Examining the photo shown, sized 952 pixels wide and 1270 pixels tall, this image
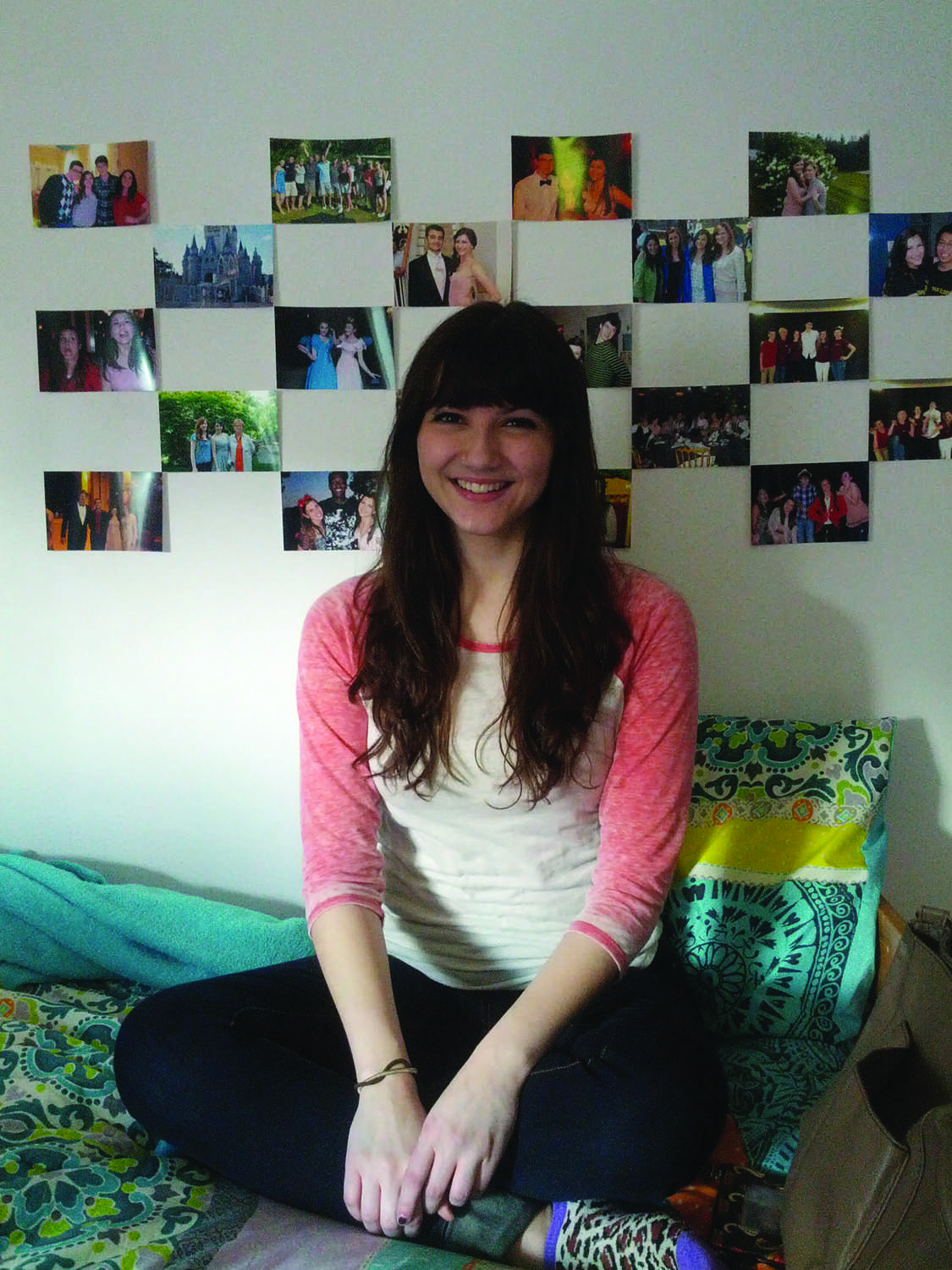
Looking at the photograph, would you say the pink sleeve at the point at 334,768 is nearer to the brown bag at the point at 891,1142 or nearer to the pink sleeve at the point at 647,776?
the pink sleeve at the point at 647,776

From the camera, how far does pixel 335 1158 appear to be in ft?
3.12

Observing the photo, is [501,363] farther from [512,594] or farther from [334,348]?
[334,348]

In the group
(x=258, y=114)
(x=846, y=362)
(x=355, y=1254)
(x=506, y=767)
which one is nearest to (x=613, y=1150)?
(x=355, y=1254)

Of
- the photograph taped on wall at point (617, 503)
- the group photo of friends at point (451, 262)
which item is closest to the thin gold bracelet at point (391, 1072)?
the photograph taped on wall at point (617, 503)

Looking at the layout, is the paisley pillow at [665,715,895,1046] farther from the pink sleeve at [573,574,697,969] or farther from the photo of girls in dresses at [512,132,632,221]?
the photo of girls in dresses at [512,132,632,221]

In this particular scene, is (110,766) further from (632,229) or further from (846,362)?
(846,362)

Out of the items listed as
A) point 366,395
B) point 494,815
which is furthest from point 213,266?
point 494,815

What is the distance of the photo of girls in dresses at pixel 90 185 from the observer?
1.49 m

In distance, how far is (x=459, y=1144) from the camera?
0.91 meters

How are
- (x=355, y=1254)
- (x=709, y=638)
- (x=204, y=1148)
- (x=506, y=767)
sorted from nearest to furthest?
(x=355, y=1254) < (x=204, y=1148) < (x=506, y=767) < (x=709, y=638)

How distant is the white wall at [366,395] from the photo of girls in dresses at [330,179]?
0.02 metres

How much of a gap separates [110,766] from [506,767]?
83 cm

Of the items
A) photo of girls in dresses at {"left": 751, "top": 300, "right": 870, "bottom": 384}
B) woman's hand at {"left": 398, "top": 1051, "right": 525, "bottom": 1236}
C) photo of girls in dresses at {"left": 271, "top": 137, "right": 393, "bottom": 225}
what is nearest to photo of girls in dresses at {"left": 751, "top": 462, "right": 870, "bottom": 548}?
photo of girls in dresses at {"left": 751, "top": 300, "right": 870, "bottom": 384}

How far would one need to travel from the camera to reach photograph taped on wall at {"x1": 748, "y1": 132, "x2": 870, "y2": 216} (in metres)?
1.44
